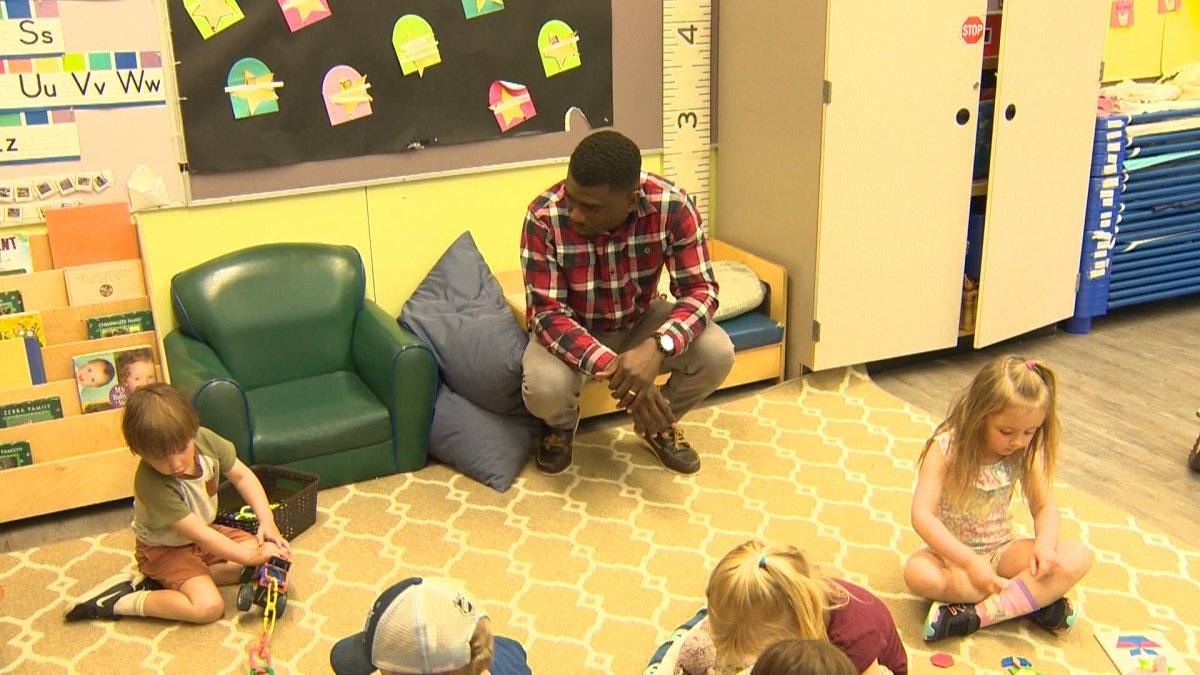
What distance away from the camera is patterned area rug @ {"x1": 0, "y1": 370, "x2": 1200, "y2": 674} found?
2.32 meters

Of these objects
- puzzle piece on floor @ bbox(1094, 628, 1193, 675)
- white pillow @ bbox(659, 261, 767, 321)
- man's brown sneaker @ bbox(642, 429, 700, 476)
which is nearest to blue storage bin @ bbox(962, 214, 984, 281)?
white pillow @ bbox(659, 261, 767, 321)

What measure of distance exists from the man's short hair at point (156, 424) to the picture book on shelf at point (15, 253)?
959mm

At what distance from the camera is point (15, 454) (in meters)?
2.80

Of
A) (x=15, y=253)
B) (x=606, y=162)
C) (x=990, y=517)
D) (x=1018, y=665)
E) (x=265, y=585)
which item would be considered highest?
(x=606, y=162)

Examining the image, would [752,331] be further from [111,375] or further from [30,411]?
[30,411]

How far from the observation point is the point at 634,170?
273 centimetres

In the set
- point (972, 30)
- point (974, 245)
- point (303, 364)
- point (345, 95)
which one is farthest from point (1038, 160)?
point (303, 364)

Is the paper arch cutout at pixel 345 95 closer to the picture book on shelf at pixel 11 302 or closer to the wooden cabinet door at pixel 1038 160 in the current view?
the picture book on shelf at pixel 11 302

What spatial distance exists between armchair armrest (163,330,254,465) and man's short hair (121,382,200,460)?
421mm

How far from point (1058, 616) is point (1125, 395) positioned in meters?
1.53

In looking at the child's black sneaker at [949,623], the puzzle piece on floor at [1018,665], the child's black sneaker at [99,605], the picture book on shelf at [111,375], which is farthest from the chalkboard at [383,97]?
the puzzle piece on floor at [1018,665]

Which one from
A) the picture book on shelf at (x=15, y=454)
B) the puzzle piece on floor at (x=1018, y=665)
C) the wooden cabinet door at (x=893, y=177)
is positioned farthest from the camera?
the wooden cabinet door at (x=893, y=177)

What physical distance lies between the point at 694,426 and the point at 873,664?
1518mm

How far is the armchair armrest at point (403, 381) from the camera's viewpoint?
298 cm
